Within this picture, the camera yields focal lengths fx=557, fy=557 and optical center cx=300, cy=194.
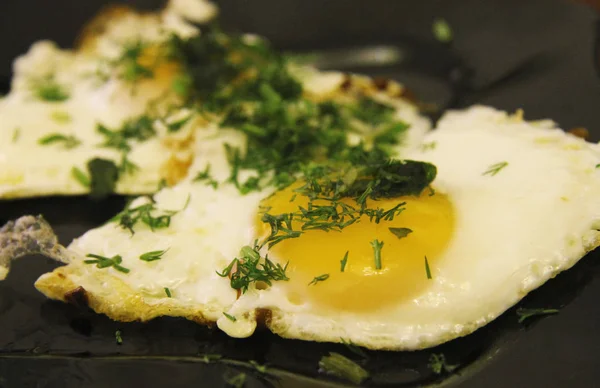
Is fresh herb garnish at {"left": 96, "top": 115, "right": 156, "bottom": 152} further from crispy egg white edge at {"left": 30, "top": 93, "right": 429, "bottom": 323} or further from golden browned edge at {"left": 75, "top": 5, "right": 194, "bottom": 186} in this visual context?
crispy egg white edge at {"left": 30, "top": 93, "right": 429, "bottom": 323}

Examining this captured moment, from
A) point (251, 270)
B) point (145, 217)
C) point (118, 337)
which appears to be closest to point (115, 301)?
point (118, 337)

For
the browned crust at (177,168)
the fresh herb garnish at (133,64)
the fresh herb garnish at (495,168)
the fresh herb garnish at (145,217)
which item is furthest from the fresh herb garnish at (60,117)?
the fresh herb garnish at (495,168)

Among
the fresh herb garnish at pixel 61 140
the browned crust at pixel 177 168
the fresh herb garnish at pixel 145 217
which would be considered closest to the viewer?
the fresh herb garnish at pixel 145 217

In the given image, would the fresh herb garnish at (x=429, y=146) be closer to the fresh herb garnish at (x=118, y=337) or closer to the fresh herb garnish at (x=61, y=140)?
the fresh herb garnish at (x=118, y=337)

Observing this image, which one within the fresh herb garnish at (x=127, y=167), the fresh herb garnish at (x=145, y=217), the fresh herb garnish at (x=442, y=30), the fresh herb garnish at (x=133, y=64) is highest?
the fresh herb garnish at (x=442, y=30)

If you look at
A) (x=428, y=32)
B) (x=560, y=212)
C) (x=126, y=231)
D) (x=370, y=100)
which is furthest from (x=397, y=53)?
(x=126, y=231)

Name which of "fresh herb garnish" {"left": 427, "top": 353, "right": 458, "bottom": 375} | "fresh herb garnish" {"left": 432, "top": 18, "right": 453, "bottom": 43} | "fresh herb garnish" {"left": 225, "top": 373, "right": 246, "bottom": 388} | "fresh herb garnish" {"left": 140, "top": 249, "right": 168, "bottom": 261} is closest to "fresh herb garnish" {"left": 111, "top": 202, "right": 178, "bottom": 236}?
"fresh herb garnish" {"left": 140, "top": 249, "right": 168, "bottom": 261}
